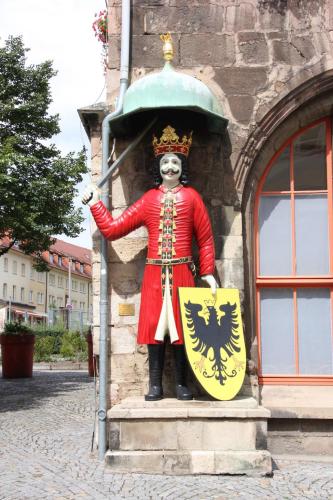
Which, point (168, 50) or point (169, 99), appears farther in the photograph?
point (168, 50)

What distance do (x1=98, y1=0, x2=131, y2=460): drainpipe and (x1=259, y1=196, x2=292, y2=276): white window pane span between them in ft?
5.24

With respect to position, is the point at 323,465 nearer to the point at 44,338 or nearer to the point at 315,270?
the point at 315,270

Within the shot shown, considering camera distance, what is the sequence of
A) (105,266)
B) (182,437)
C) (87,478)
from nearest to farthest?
(87,478)
(182,437)
(105,266)

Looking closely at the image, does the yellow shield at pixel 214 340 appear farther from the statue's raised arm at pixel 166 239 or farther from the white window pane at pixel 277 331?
the white window pane at pixel 277 331

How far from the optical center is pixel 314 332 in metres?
6.11

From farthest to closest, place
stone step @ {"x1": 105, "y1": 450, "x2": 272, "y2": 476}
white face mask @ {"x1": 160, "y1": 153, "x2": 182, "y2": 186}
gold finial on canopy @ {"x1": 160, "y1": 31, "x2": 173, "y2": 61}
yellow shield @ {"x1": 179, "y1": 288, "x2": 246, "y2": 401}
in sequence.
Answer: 1. gold finial on canopy @ {"x1": 160, "y1": 31, "x2": 173, "y2": 61}
2. white face mask @ {"x1": 160, "y1": 153, "x2": 182, "y2": 186}
3. yellow shield @ {"x1": 179, "y1": 288, "x2": 246, "y2": 401}
4. stone step @ {"x1": 105, "y1": 450, "x2": 272, "y2": 476}

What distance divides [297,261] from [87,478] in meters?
2.90

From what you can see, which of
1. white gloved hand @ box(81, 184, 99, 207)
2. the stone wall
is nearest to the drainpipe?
the stone wall

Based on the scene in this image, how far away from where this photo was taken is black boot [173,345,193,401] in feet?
17.6

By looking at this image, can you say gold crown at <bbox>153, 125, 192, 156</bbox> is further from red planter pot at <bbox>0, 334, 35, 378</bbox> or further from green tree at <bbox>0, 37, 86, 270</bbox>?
red planter pot at <bbox>0, 334, 35, 378</bbox>

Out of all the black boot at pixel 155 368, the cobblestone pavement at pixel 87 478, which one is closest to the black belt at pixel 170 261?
the black boot at pixel 155 368

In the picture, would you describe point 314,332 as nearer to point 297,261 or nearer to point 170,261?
point 297,261

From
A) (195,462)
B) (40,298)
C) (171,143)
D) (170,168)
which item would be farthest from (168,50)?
(40,298)

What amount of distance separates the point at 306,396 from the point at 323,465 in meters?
0.70
